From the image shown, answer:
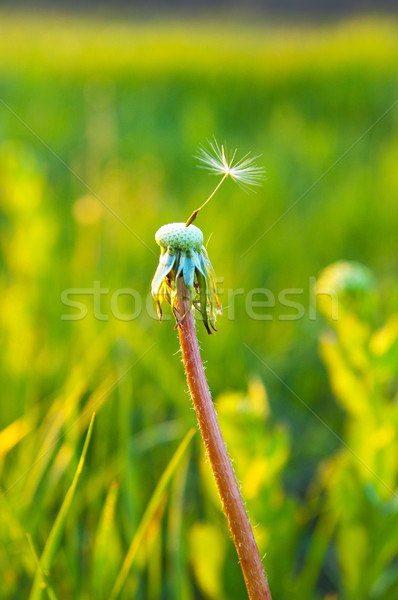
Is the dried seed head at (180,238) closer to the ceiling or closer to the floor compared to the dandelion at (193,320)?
closer to the ceiling

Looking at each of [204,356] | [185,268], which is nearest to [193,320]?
[185,268]

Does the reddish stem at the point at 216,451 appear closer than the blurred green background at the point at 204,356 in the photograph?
Yes

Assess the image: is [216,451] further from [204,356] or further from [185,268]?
[204,356]

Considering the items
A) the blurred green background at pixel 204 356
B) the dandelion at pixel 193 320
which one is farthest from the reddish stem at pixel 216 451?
the blurred green background at pixel 204 356

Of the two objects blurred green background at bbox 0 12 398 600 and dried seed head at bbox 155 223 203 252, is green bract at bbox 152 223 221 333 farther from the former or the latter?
blurred green background at bbox 0 12 398 600

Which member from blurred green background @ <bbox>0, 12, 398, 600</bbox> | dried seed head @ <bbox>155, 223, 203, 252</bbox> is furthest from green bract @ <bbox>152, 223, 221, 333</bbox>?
blurred green background @ <bbox>0, 12, 398, 600</bbox>

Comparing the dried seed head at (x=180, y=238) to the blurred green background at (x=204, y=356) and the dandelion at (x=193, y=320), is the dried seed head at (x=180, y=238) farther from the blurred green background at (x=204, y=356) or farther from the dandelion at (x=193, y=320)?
the blurred green background at (x=204, y=356)
